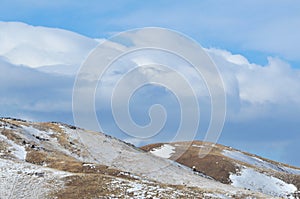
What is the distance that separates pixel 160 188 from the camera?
49125 mm

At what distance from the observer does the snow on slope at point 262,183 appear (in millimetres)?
84688

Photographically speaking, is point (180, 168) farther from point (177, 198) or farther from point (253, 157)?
point (253, 157)

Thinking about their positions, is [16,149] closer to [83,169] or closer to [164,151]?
[83,169]

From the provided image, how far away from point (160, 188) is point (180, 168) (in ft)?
93.3

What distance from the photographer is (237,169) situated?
9412 centimetres

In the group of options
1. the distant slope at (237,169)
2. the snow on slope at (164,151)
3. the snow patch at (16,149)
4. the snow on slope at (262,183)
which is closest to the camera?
the snow patch at (16,149)

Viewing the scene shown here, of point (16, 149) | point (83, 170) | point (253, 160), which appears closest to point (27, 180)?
point (83, 170)

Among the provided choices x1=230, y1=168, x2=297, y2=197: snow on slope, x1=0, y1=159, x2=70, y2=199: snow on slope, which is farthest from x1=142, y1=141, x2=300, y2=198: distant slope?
x1=0, y1=159, x2=70, y2=199: snow on slope

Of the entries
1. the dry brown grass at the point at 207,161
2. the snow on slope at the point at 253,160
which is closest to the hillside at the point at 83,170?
the dry brown grass at the point at 207,161

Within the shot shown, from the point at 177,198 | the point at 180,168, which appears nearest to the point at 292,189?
the point at 180,168

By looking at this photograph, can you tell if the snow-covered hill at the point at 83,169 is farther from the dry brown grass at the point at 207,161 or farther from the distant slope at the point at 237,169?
Answer: the dry brown grass at the point at 207,161

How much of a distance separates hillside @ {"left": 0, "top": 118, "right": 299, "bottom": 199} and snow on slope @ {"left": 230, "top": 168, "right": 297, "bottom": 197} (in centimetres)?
248

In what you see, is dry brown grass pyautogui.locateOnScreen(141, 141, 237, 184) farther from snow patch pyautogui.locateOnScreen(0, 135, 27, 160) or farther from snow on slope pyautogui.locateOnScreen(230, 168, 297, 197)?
snow patch pyautogui.locateOnScreen(0, 135, 27, 160)

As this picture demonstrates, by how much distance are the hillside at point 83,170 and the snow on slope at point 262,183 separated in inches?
97.8
